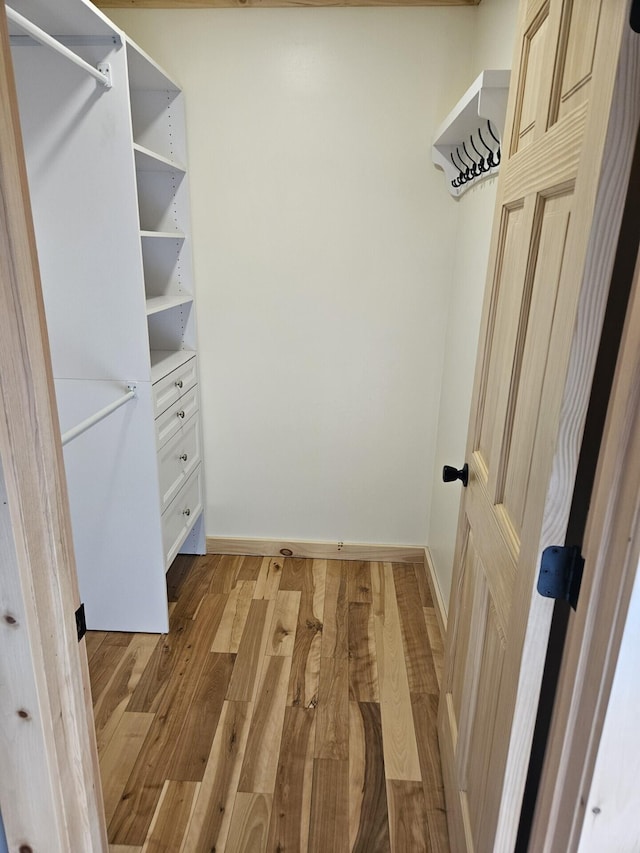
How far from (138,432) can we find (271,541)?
106 cm

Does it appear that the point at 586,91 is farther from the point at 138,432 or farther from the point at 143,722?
the point at 143,722

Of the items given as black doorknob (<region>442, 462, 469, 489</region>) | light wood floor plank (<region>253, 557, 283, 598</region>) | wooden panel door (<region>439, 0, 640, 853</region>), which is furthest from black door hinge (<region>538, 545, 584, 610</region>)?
light wood floor plank (<region>253, 557, 283, 598</region>)

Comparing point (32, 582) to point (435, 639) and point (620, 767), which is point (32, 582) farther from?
point (435, 639)

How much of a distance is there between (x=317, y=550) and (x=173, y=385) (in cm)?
112

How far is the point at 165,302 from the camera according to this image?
2.28 m

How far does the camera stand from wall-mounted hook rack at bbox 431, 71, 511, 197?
1.52 meters

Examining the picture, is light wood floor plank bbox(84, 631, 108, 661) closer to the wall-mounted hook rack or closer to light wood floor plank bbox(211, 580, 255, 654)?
light wood floor plank bbox(211, 580, 255, 654)

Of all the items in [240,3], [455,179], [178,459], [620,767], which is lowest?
[178,459]

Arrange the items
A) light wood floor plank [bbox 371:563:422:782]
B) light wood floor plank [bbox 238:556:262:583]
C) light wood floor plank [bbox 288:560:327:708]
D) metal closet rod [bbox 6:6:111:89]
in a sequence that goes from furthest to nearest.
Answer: light wood floor plank [bbox 238:556:262:583], light wood floor plank [bbox 288:560:327:708], light wood floor plank [bbox 371:563:422:782], metal closet rod [bbox 6:6:111:89]

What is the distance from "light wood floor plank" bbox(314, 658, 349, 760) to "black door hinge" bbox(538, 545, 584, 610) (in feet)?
3.92

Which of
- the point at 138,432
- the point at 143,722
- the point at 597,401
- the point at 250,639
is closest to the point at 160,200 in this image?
the point at 138,432

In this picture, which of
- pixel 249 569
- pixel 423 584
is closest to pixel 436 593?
pixel 423 584

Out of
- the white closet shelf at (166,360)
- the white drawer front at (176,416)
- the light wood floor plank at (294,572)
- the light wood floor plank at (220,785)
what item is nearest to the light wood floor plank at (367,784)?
the light wood floor plank at (220,785)

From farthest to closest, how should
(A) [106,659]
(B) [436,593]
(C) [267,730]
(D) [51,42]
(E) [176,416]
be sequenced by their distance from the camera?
(B) [436,593] → (E) [176,416] → (A) [106,659] → (C) [267,730] → (D) [51,42]
